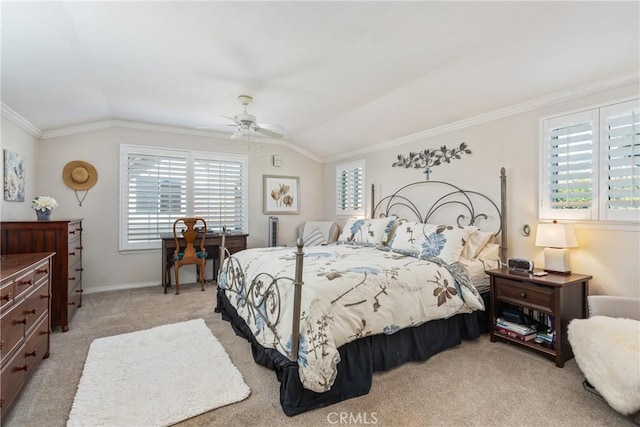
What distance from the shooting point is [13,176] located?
340cm

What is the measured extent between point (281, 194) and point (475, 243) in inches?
145

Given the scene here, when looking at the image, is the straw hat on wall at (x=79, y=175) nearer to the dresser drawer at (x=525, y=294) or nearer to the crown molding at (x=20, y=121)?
the crown molding at (x=20, y=121)

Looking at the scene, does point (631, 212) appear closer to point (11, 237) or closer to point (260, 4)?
point (260, 4)

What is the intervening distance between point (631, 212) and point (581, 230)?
1.23ft

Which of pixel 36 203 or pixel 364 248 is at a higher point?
pixel 36 203

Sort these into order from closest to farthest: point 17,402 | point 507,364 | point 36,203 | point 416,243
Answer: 1. point 17,402
2. point 507,364
3. point 36,203
4. point 416,243

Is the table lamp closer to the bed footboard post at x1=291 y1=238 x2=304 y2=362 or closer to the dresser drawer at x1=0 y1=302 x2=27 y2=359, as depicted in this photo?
the bed footboard post at x1=291 y1=238 x2=304 y2=362

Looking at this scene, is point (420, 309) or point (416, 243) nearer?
point (420, 309)

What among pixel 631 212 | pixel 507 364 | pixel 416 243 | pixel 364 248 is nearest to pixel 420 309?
pixel 507 364

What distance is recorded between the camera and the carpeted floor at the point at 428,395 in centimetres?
182

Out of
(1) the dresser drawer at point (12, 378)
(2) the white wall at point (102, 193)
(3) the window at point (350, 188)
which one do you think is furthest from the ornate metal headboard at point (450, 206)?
(1) the dresser drawer at point (12, 378)

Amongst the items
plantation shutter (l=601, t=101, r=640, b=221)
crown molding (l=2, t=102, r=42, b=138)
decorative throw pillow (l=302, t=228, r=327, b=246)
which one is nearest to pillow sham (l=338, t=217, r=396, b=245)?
decorative throw pillow (l=302, t=228, r=327, b=246)

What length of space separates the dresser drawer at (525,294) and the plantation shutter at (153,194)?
4611 millimetres

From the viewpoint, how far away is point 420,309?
2.47m
